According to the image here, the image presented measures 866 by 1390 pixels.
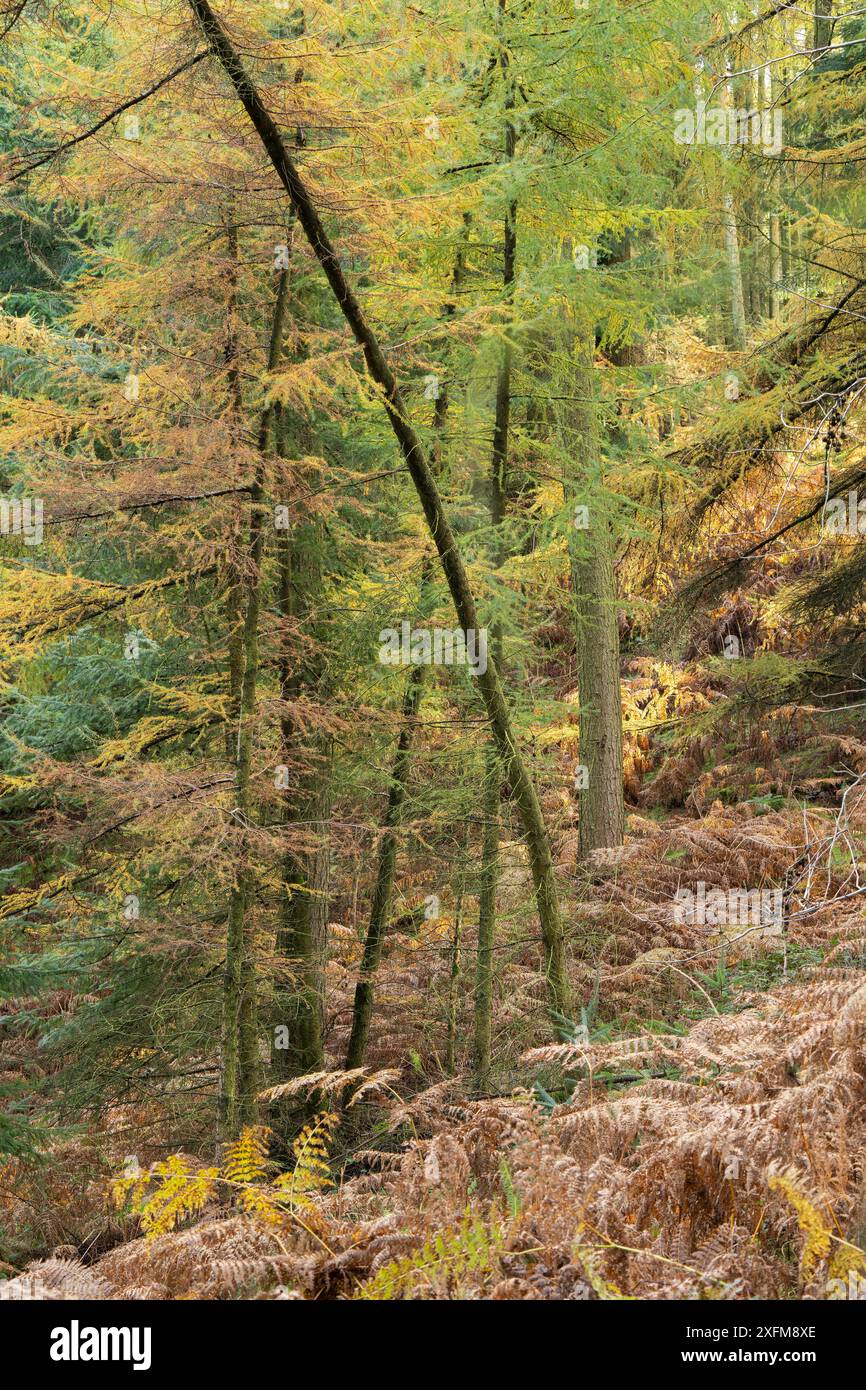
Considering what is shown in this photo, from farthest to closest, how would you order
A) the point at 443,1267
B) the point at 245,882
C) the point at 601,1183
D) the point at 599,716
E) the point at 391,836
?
the point at 599,716, the point at 391,836, the point at 245,882, the point at 601,1183, the point at 443,1267

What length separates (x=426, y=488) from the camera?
6039 mm

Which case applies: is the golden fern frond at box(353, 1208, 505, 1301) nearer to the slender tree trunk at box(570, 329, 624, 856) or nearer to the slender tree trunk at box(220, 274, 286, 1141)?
the slender tree trunk at box(220, 274, 286, 1141)

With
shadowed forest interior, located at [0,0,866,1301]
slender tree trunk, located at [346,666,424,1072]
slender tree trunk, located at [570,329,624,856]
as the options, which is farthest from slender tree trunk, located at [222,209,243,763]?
slender tree trunk, located at [570,329,624,856]

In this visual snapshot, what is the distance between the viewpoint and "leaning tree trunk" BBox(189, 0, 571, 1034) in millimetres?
4746

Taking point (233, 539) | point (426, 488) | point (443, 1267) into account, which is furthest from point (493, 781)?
point (443, 1267)

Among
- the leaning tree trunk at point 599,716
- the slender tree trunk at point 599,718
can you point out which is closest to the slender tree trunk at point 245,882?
the leaning tree trunk at point 599,716

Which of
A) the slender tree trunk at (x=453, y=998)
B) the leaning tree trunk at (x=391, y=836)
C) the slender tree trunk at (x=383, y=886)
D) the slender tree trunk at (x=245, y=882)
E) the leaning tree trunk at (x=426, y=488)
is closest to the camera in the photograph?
the leaning tree trunk at (x=426, y=488)

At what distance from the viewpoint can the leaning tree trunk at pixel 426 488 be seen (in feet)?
15.6

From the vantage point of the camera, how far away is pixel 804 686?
27.3 feet

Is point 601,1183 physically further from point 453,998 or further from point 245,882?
point 453,998

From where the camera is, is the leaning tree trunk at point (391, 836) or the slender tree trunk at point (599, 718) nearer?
the leaning tree trunk at point (391, 836)

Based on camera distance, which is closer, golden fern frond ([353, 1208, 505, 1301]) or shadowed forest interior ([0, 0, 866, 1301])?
golden fern frond ([353, 1208, 505, 1301])

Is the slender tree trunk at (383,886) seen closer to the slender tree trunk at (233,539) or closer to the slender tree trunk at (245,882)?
the slender tree trunk at (233,539)

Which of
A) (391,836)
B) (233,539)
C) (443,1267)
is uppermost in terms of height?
(233,539)
